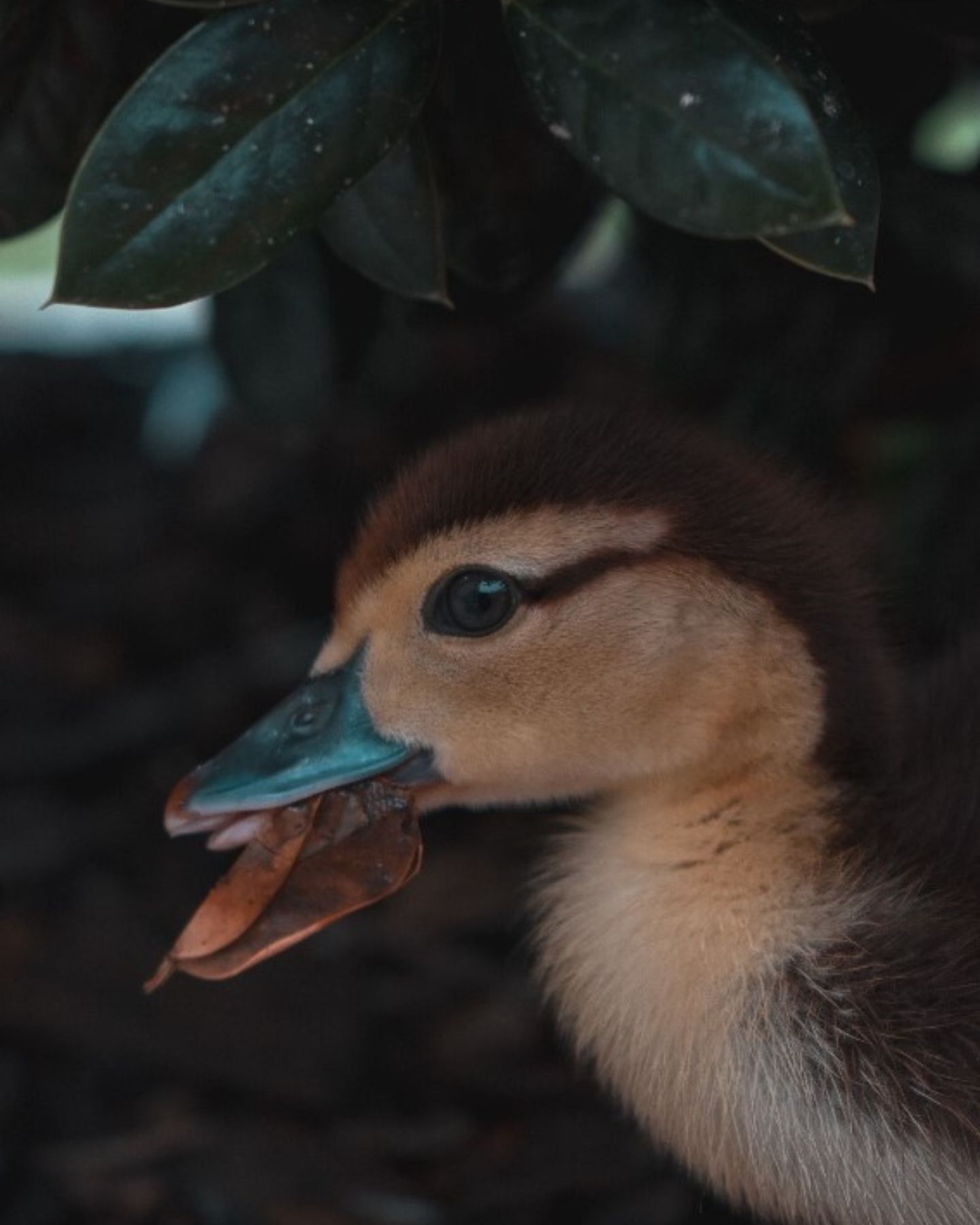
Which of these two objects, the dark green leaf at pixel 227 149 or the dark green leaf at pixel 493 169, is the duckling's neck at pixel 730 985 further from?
the dark green leaf at pixel 227 149

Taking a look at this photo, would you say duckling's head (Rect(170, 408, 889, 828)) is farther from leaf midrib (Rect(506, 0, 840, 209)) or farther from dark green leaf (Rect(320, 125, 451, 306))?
leaf midrib (Rect(506, 0, 840, 209))

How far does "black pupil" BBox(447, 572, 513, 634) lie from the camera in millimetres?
1617

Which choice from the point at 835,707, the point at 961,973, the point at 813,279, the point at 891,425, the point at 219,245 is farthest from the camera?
the point at 891,425

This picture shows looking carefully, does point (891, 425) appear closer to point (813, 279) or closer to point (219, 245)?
point (813, 279)

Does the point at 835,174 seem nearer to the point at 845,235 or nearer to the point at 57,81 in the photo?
the point at 845,235

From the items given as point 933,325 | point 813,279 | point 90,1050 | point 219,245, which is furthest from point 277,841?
point 933,325

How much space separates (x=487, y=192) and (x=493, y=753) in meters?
0.51

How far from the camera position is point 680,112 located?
1.27 m

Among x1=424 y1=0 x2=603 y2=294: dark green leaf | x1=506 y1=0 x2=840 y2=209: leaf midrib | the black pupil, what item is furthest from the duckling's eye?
x1=506 y1=0 x2=840 y2=209: leaf midrib

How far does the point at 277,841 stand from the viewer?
1.70m

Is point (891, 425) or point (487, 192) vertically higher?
point (487, 192)

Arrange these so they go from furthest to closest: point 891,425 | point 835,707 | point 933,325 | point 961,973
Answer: point 891,425
point 933,325
point 835,707
point 961,973

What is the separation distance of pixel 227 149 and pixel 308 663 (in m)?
1.75

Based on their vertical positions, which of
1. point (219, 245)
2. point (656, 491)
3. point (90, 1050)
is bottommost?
point (90, 1050)
